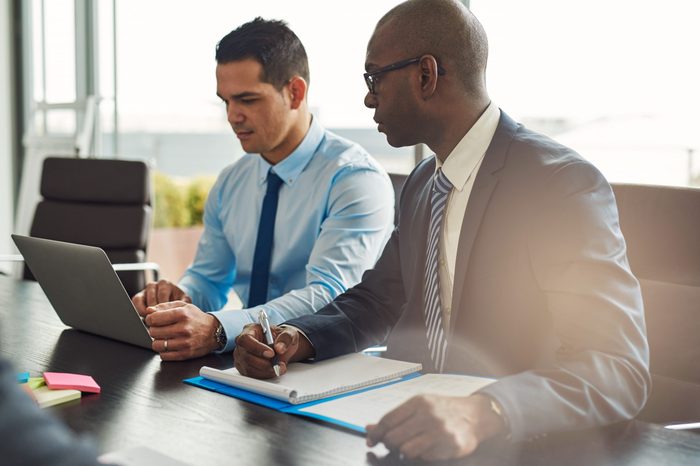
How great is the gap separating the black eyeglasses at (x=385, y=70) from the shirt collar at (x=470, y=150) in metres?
0.14

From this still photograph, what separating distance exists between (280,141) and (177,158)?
3.20 meters

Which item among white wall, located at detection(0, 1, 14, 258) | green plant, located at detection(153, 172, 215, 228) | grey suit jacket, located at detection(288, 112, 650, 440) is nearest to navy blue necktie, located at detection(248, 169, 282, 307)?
grey suit jacket, located at detection(288, 112, 650, 440)

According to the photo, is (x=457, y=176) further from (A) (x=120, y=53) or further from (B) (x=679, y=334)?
(A) (x=120, y=53)

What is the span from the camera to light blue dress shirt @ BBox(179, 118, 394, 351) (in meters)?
2.10

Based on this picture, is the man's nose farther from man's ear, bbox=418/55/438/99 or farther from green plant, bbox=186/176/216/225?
green plant, bbox=186/176/216/225

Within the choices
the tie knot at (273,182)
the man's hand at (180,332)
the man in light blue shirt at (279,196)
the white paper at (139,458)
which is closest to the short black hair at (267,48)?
the man in light blue shirt at (279,196)

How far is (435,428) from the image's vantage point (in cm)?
97

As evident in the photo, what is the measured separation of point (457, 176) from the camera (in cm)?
161

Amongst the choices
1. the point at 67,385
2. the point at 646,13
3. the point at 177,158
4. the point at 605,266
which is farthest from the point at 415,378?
the point at 177,158

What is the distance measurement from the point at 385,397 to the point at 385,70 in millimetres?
741

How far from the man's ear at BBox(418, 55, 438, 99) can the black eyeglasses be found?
0.04ft

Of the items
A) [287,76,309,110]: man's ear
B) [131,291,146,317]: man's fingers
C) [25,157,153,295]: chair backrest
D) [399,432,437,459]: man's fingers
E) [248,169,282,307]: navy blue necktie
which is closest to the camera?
→ [399,432,437,459]: man's fingers

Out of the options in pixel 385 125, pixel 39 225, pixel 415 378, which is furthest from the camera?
pixel 39 225

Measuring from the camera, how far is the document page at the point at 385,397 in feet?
3.75
